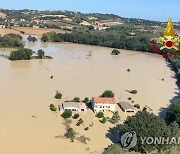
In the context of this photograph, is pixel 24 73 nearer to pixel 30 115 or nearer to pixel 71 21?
pixel 30 115

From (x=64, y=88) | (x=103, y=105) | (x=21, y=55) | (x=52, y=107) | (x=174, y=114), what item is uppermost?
(x=174, y=114)

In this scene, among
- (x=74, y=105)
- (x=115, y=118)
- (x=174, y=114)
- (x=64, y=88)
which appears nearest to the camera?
(x=174, y=114)

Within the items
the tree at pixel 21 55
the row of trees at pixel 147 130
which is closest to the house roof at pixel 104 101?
the row of trees at pixel 147 130

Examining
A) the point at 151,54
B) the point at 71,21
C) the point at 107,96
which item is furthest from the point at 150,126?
the point at 71,21

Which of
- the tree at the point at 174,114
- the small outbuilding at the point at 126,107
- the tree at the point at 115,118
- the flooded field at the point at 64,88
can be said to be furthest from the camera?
the small outbuilding at the point at 126,107

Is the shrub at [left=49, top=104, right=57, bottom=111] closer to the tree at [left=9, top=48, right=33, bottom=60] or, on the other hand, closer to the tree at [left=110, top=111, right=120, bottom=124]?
the tree at [left=110, top=111, right=120, bottom=124]

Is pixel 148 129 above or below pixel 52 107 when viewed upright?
above

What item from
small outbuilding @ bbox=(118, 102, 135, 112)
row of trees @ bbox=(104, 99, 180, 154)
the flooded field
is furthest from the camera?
small outbuilding @ bbox=(118, 102, 135, 112)

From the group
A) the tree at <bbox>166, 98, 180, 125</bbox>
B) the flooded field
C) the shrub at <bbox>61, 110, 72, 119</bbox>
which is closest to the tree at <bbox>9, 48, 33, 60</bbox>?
the flooded field

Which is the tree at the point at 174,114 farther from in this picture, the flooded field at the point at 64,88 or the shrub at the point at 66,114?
the shrub at the point at 66,114

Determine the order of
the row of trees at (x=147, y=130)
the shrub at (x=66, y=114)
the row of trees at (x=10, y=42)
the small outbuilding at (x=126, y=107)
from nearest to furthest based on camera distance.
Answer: the row of trees at (x=147, y=130)
the shrub at (x=66, y=114)
the small outbuilding at (x=126, y=107)
the row of trees at (x=10, y=42)

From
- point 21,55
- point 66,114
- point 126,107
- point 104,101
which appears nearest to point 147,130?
point 66,114

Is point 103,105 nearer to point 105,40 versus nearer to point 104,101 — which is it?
point 104,101
